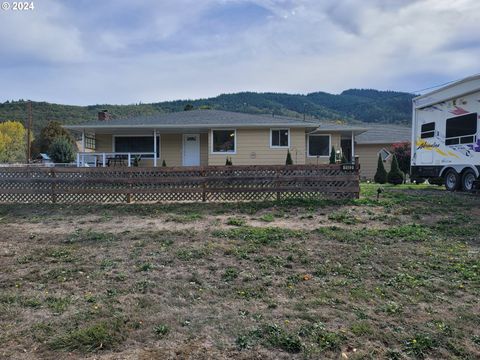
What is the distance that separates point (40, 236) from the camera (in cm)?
628

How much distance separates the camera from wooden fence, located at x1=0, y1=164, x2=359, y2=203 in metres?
9.45

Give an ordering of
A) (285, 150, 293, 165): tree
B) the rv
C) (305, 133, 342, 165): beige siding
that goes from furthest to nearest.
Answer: (305, 133, 342, 165): beige siding < (285, 150, 293, 165): tree < the rv

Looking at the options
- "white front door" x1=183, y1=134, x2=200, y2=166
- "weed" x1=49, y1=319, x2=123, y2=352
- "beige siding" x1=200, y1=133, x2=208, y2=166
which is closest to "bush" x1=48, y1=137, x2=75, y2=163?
"white front door" x1=183, y1=134, x2=200, y2=166

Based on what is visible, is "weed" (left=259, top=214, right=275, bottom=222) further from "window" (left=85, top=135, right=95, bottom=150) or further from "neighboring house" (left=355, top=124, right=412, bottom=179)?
"neighboring house" (left=355, top=124, right=412, bottom=179)

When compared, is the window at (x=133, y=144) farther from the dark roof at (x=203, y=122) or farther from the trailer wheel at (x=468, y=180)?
the trailer wheel at (x=468, y=180)

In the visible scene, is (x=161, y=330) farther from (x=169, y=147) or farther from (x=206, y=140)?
(x=169, y=147)

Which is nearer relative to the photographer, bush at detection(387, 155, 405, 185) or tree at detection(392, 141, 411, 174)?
bush at detection(387, 155, 405, 185)

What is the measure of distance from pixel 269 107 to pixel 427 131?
4361cm

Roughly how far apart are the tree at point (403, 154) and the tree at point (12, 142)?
49.3m

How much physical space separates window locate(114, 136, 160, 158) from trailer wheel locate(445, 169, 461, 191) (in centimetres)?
1296

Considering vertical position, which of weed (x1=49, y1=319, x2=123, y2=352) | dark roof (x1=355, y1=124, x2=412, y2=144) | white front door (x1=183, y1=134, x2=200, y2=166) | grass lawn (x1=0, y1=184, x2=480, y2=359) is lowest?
weed (x1=49, y1=319, x2=123, y2=352)

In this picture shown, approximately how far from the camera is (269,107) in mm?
56125

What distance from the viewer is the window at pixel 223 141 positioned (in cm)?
1828

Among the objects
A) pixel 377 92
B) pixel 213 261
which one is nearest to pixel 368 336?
pixel 213 261
